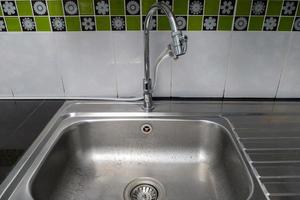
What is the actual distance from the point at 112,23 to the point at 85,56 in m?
0.16

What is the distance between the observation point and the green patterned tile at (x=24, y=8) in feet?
2.58

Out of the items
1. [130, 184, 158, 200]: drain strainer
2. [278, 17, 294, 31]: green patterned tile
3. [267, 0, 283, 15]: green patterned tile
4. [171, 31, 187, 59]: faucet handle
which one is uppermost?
[267, 0, 283, 15]: green patterned tile

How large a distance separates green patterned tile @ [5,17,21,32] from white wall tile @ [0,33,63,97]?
0.06ft

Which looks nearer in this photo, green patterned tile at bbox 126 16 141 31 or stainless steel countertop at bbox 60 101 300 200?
stainless steel countertop at bbox 60 101 300 200

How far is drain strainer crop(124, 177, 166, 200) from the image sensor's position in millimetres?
764

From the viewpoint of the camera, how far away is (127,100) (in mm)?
903

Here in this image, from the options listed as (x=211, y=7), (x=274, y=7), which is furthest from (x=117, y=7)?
(x=274, y=7)

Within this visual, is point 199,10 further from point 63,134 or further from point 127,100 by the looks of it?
point 63,134

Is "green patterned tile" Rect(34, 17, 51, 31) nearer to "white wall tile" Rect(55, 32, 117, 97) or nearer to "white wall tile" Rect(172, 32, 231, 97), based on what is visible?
"white wall tile" Rect(55, 32, 117, 97)

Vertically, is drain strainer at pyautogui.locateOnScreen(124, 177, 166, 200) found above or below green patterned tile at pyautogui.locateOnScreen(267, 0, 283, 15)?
below

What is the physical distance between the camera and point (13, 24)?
82 centimetres

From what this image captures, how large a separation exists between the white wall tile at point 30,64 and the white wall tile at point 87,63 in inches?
1.4

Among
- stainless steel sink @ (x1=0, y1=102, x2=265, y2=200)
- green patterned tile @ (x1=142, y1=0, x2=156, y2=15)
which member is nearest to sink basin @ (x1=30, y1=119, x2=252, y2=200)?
stainless steel sink @ (x1=0, y1=102, x2=265, y2=200)

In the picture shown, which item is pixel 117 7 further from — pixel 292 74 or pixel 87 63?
pixel 292 74
